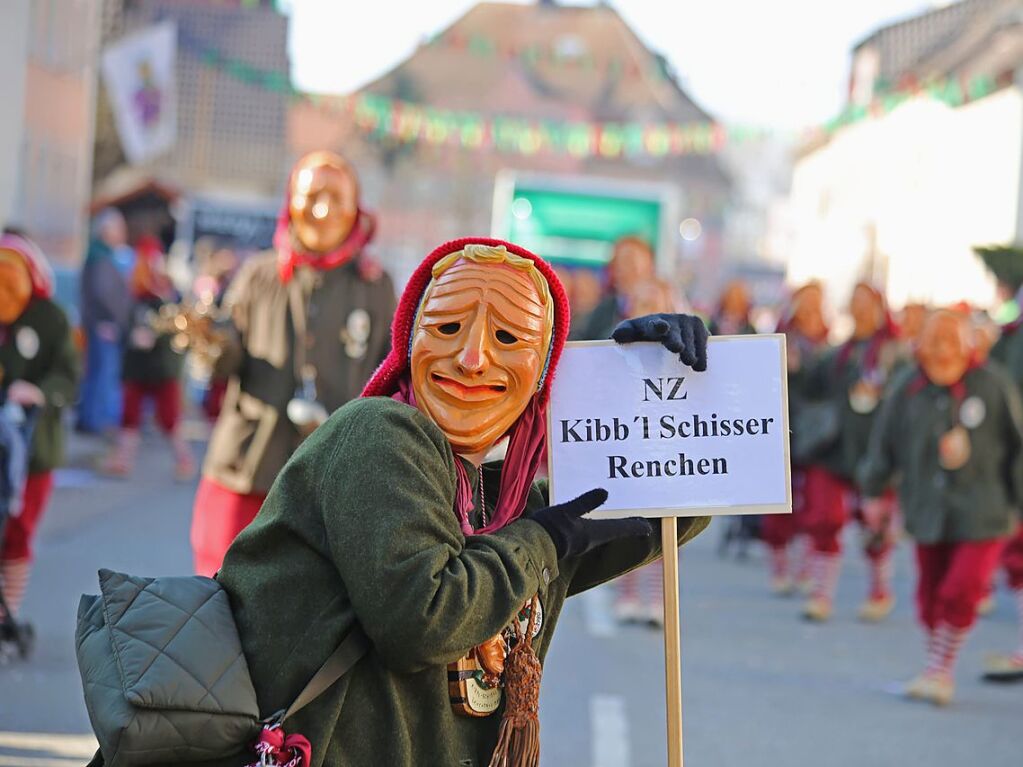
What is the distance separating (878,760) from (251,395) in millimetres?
2970

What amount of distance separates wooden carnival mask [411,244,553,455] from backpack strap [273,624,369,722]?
0.44 metres

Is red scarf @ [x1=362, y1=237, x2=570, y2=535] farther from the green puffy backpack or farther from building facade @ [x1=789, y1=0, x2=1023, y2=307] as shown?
building facade @ [x1=789, y1=0, x2=1023, y2=307]

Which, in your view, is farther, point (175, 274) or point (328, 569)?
point (175, 274)

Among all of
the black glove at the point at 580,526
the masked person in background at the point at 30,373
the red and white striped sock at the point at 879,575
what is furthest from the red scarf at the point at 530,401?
the red and white striped sock at the point at 879,575

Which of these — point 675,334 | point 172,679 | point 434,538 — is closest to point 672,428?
point 675,334

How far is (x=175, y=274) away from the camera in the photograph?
30.8 m

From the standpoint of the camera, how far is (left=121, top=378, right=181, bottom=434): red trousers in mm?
15492

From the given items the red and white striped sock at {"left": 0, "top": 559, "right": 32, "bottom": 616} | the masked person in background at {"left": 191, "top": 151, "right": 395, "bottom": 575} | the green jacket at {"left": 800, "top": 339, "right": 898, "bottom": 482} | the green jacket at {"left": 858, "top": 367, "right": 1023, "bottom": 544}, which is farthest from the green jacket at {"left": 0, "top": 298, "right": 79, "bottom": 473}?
the green jacket at {"left": 800, "top": 339, "right": 898, "bottom": 482}

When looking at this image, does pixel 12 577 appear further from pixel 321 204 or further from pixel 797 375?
pixel 797 375

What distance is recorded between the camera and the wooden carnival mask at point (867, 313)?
1143 centimetres

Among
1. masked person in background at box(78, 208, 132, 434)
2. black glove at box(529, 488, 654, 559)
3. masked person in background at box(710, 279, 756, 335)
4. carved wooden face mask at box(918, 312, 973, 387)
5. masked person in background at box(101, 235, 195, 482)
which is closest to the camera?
black glove at box(529, 488, 654, 559)

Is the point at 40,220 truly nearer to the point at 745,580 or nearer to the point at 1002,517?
the point at 745,580

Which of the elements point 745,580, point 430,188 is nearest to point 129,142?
point 745,580

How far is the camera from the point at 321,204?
629 cm
